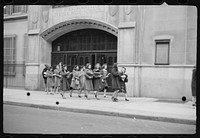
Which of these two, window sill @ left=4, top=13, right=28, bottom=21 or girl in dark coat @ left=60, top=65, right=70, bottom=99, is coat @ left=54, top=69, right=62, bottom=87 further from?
window sill @ left=4, top=13, right=28, bottom=21

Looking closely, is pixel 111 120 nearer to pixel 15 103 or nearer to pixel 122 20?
pixel 15 103

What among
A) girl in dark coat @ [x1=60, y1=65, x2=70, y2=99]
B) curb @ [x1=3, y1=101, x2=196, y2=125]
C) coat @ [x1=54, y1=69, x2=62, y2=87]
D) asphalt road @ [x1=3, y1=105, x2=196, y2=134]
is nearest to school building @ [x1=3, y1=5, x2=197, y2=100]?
girl in dark coat @ [x1=60, y1=65, x2=70, y2=99]

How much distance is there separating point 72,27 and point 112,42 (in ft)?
10.2

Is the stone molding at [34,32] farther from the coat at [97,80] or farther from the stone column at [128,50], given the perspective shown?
the coat at [97,80]

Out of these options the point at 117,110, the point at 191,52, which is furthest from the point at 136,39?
the point at 117,110

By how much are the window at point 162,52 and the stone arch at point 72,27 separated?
2875 millimetres

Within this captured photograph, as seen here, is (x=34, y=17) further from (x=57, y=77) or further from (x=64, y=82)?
(x=64, y=82)

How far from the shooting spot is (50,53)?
1981 cm

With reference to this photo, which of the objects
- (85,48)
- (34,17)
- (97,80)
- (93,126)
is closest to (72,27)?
Answer: (85,48)

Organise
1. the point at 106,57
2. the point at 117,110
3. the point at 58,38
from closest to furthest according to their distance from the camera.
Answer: the point at 117,110 → the point at 106,57 → the point at 58,38

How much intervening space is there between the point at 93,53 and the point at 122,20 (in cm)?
351

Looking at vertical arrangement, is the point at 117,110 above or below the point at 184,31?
below

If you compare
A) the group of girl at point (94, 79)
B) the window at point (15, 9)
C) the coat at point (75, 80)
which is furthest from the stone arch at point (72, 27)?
the coat at point (75, 80)

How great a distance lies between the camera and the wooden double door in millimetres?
17203
